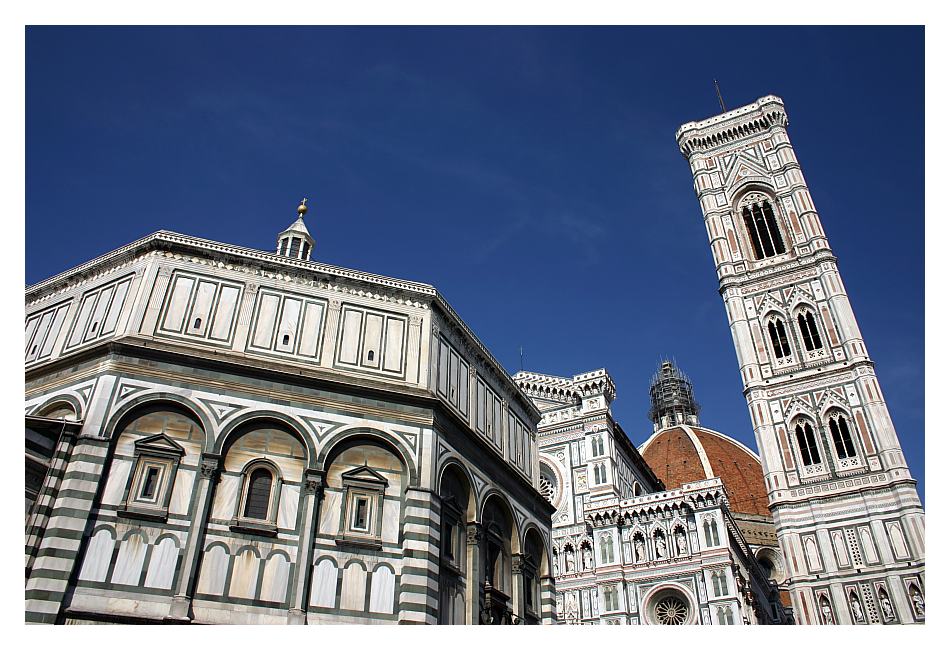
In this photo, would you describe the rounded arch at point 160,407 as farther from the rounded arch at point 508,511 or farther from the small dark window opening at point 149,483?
the rounded arch at point 508,511

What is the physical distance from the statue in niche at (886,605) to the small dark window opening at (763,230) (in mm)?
19230

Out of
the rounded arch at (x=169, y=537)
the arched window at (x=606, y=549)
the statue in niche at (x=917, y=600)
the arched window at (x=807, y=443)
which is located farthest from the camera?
the arched window at (x=606, y=549)

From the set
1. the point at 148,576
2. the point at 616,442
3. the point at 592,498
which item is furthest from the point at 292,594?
the point at 616,442

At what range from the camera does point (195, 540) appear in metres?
13.3

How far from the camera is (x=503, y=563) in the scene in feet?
60.0

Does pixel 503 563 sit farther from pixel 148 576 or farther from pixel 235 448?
pixel 148 576

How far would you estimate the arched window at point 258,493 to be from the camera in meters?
14.2

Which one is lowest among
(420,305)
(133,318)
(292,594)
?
(292,594)

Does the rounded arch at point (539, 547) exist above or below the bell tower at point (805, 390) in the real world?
below

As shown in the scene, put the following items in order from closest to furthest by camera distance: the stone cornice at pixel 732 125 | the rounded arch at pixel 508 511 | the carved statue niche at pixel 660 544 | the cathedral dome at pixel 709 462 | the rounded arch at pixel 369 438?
the rounded arch at pixel 369 438
the rounded arch at pixel 508 511
the carved statue niche at pixel 660 544
the stone cornice at pixel 732 125
the cathedral dome at pixel 709 462

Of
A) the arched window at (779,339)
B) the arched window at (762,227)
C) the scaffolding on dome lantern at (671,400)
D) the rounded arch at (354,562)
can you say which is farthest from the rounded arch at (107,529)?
the scaffolding on dome lantern at (671,400)

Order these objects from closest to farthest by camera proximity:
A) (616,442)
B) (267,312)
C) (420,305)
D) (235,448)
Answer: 1. (235,448)
2. (267,312)
3. (420,305)
4. (616,442)

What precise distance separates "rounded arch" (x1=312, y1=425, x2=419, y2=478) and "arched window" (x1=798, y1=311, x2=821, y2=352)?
28261 mm

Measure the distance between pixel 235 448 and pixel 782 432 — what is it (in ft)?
93.7
